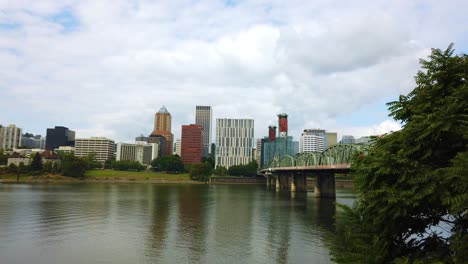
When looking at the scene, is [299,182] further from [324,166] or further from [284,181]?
[324,166]

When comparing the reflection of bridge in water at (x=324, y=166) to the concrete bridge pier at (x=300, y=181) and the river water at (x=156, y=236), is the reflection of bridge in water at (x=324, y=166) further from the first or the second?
the river water at (x=156, y=236)

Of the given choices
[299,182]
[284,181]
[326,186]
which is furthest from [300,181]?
[326,186]

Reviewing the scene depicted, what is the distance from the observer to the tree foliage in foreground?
40.7 feet

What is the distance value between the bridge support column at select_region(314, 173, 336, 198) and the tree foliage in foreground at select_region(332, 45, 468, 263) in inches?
4304

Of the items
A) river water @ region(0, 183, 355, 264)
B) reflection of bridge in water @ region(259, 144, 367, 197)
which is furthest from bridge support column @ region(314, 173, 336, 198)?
river water @ region(0, 183, 355, 264)

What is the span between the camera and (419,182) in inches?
505

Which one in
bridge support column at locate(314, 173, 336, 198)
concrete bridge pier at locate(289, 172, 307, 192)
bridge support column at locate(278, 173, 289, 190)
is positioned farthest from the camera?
bridge support column at locate(278, 173, 289, 190)

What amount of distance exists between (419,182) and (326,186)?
11257 cm

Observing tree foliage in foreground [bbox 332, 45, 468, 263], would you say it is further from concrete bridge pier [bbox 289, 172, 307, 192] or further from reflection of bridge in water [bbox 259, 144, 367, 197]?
concrete bridge pier [bbox 289, 172, 307, 192]

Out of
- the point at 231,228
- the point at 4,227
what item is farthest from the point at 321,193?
the point at 4,227

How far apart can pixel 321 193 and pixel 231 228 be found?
7250 centimetres

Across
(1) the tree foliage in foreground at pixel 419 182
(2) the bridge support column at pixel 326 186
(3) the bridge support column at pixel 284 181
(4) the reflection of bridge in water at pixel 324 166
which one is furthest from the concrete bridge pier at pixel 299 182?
(1) the tree foliage in foreground at pixel 419 182

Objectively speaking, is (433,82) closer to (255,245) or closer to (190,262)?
(190,262)

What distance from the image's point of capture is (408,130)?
13.9m
